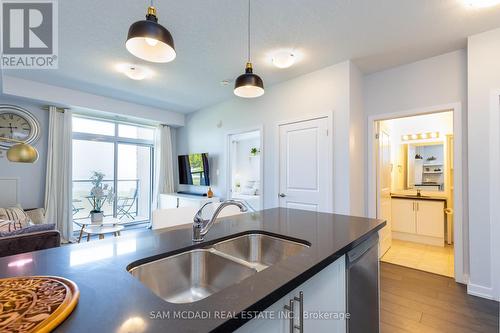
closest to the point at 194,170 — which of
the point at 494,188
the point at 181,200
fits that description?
the point at 181,200

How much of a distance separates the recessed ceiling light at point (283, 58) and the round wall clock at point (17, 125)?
13.7ft

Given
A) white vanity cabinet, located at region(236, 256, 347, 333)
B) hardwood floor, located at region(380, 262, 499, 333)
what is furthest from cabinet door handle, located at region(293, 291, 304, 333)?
hardwood floor, located at region(380, 262, 499, 333)

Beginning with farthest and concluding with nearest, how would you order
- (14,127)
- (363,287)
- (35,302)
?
(14,127), (363,287), (35,302)

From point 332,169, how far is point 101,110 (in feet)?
13.8

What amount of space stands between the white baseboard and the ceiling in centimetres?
256

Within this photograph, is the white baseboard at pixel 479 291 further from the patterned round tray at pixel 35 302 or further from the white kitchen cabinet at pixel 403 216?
the patterned round tray at pixel 35 302

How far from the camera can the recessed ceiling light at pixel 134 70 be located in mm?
3092

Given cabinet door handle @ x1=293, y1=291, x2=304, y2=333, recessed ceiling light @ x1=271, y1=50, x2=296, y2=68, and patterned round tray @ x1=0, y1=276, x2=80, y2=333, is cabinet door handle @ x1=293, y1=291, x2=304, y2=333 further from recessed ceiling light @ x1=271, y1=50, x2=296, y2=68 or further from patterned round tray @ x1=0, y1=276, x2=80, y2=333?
recessed ceiling light @ x1=271, y1=50, x2=296, y2=68

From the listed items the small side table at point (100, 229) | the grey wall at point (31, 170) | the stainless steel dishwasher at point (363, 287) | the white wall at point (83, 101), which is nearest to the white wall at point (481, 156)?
the stainless steel dishwasher at point (363, 287)

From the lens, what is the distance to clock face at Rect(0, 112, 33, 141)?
3715mm

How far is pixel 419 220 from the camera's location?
395 cm

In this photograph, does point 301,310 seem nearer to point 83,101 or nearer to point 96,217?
point 96,217

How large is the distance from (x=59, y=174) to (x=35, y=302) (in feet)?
14.9

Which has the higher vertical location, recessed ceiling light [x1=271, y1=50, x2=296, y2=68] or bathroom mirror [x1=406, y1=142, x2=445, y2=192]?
recessed ceiling light [x1=271, y1=50, x2=296, y2=68]
